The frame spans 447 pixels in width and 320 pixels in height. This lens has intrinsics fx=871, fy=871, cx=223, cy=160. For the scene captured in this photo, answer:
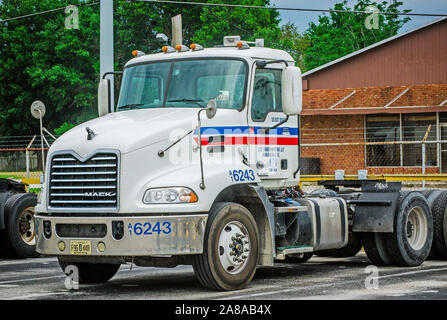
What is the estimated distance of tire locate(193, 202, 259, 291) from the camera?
10.0 m

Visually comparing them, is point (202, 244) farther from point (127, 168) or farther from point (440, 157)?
point (440, 157)

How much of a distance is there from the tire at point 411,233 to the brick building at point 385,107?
21463 mm


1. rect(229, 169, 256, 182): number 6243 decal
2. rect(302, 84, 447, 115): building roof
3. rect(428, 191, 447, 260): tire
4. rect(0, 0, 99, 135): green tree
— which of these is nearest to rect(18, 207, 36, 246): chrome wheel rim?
rect(229, 169, 256, 182): number 6243 decal

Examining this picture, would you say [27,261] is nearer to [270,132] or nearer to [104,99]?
[104,99]

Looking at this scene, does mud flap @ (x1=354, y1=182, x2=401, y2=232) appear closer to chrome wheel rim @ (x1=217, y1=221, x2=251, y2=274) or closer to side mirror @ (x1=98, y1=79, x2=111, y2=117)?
chrome wheel rim @ (x1=217, y1=221, x2=251, y2=274)

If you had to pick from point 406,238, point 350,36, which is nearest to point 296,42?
point 350,36

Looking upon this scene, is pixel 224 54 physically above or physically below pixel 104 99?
above

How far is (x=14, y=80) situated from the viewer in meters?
65.9

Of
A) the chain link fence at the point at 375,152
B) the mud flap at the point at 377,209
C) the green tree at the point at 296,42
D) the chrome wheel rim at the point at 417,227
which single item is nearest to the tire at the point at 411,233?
the chrome wheel rim at the point at 417,227

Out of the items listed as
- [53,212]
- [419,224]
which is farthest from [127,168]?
[419,224]

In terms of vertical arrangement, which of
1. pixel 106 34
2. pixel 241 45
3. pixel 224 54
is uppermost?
pixel 106 34

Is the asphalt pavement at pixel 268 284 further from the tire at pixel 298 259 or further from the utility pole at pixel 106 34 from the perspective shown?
the utility pole at pixel 106 34

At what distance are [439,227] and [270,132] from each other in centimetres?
411

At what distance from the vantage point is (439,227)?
14.1 m
